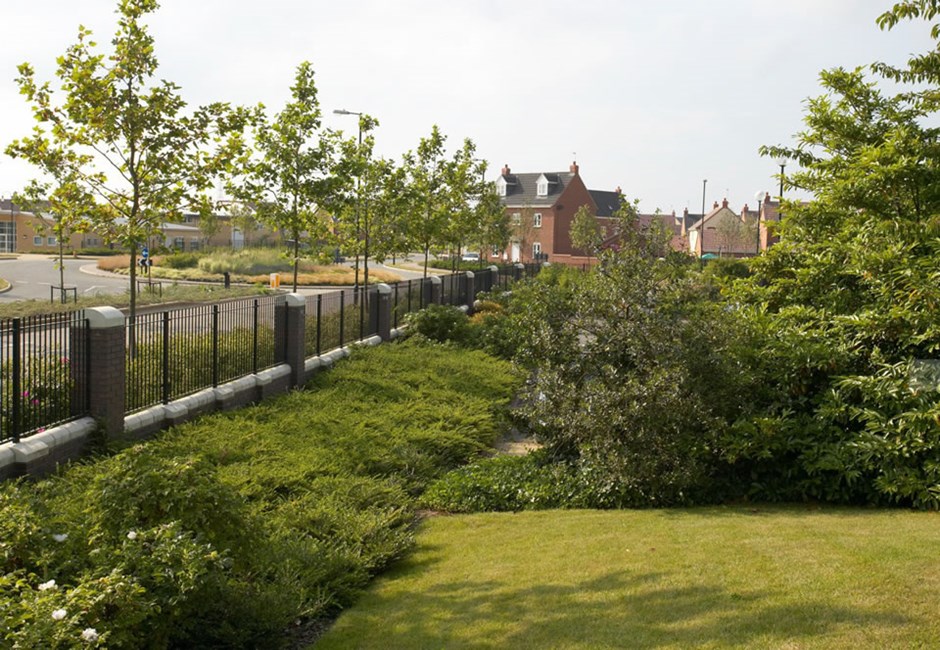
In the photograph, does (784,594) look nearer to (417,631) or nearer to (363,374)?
(417,631)

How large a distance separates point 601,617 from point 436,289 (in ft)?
65.9

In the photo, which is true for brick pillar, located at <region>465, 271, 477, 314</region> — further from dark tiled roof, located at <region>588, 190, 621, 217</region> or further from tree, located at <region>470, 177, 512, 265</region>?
dark tiled roof, located at <region>588, 190, 621, 217</region>

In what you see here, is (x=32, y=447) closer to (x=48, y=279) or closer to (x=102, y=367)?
(x=102, y=367)

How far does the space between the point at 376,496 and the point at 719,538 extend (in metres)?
3.85

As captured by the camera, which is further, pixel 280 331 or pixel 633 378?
pixel 280 331

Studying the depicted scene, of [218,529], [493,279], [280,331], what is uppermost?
[493,279]

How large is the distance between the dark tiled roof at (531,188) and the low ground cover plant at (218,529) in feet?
236

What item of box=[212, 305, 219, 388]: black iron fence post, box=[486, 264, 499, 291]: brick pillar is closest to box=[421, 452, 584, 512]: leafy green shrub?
box=[212, 305, 219, 388]: black iron fence post

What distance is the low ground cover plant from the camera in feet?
17.0

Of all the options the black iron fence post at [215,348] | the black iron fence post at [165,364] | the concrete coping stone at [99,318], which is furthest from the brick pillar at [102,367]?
the black iron fence post at [215,348]

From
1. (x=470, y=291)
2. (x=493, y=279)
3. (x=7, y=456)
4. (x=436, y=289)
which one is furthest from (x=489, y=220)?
(x=7, y=456)

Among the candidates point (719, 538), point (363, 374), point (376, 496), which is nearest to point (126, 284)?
point (363, 374)

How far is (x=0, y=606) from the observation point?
4.74 metres

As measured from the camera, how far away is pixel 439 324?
22.4m
